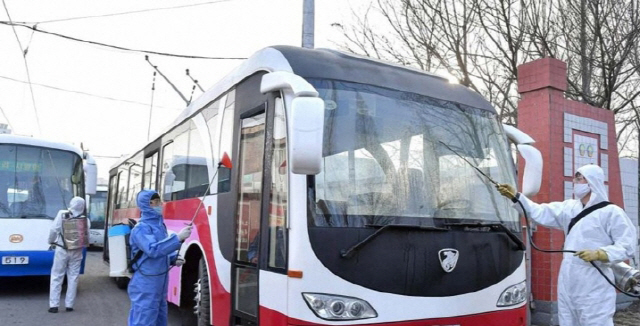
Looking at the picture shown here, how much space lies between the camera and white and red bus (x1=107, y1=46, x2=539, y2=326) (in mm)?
4047

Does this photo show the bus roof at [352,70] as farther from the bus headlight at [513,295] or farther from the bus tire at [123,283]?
the bus tire at [123,283]

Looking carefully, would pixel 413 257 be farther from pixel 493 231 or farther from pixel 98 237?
pixel 98 237

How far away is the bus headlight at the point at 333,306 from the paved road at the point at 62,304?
5009 millimetres

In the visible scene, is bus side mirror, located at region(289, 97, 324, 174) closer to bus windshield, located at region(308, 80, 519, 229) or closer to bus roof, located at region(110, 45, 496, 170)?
bus windshield, located at region(308, 80, 519, 229)

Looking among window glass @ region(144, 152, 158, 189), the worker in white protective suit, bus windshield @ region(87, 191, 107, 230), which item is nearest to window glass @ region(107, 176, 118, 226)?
window glass @ region(144, 152, 158, 189)

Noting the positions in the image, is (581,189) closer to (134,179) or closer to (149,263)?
(149,263)

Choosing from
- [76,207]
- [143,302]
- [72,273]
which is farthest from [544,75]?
[72,273]

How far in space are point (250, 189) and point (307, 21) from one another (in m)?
6.30

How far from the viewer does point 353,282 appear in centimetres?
406

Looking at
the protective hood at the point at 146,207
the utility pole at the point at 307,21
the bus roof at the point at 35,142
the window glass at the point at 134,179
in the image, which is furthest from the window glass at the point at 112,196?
the protective hood at the point at 146,207

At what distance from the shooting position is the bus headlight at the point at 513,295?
4.74 metres

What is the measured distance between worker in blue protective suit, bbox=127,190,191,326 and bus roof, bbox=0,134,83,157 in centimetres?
628

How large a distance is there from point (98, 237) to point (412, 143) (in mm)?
21894

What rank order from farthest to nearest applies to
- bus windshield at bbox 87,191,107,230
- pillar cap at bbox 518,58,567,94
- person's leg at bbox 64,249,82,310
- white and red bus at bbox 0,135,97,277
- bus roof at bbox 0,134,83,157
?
bus windshield at bbox 87,191,107,230 < bus roof at bbox 0,134,83,157 < white and red bus at bbox 0,135,97,277 < person's leg at bbox 64,249,82,310 < pillar cap at bbox 518,58,567,94
